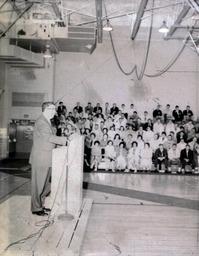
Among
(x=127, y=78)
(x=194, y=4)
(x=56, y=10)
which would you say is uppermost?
Answer: (x=194, y=4)

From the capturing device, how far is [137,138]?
19.1ft

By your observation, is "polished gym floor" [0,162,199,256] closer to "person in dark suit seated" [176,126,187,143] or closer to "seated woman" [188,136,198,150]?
"seated woman" [188,136,198,150]

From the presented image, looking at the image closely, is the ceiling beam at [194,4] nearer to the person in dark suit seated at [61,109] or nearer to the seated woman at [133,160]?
the person in dark suit seated at [61,109]

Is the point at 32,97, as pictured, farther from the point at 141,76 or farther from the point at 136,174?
the point at 136,174

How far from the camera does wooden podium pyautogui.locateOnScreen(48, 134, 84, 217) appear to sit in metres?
3.00

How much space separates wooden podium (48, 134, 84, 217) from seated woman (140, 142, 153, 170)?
298cm

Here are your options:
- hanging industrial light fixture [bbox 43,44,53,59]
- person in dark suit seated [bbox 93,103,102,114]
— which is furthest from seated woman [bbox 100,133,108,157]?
hanging industrial light fixture [bbox 43,44,53,59]

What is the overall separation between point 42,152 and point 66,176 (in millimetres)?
414

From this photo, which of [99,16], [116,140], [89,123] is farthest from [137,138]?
[99,16]

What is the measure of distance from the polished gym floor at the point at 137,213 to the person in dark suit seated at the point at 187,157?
18.1 inches

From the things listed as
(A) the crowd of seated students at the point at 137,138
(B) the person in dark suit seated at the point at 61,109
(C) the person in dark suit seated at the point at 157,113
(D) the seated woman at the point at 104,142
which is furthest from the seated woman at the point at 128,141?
(B) the person in dark suit seated at the point at 61,109

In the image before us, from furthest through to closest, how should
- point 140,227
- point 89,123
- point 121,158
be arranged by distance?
point 121,158 < point 89,123 < point 140,227

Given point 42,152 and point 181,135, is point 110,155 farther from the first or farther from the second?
point 42,152

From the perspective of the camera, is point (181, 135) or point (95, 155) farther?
point (95, 155)
